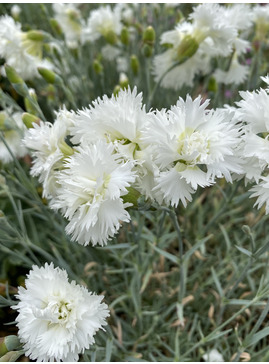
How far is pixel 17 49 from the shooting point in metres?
1.10

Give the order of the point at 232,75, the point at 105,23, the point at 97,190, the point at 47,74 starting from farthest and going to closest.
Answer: the point at 105,23 → the point at 232,75 → the point at 47,74 → the point at 97,190

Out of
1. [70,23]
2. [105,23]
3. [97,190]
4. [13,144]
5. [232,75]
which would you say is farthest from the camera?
[70,23]

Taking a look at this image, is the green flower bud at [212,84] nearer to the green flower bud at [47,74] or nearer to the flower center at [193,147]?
the green flower bud at [47,74]

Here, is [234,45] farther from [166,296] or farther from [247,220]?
[166,296]

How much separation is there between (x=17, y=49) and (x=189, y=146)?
2.53 ft

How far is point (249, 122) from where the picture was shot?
0.57 meters

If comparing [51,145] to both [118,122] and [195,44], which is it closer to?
[118,122]

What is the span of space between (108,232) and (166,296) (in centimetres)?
62

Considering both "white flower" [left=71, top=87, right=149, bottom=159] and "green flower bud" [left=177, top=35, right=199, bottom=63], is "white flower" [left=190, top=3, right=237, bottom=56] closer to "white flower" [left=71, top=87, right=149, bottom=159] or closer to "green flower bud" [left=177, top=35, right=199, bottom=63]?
"green flower bud" [left=177, top=35, right=199, bottom=63]

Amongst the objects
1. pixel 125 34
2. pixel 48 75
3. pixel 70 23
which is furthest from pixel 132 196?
pixel 70 23

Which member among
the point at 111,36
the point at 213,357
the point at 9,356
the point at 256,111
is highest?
the point at 256,111

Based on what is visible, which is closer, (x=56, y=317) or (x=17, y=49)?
(x=56, y=317)

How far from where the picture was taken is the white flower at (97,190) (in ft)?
1.70

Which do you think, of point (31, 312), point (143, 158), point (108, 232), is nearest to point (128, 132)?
point (143, 158)
